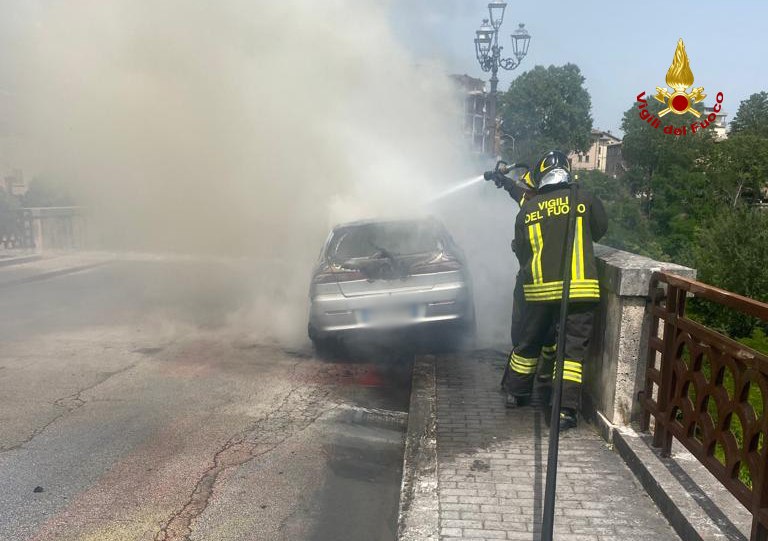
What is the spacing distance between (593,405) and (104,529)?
10.3 feet

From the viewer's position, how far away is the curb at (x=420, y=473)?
335 cm

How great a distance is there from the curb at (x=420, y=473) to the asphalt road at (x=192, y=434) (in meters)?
0.17

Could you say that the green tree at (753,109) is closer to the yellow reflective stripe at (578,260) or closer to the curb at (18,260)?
the curb at (18,260)

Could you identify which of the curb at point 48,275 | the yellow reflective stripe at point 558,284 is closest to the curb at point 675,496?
the yellow reflective stripe at point 558,284

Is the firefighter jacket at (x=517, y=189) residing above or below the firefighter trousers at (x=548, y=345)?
above

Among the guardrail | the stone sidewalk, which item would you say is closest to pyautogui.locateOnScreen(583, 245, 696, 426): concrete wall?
the guardrail

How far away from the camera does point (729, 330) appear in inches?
316

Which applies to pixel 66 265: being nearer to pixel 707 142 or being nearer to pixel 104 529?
pixel 104 529

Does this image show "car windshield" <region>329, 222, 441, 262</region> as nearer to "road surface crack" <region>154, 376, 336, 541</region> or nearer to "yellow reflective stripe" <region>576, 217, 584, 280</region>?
"road surface crack" <region>154, 376, 336, 541</region>

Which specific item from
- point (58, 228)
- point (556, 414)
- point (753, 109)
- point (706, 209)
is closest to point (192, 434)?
point (556, 414)

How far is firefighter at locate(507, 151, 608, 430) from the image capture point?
4434 mm

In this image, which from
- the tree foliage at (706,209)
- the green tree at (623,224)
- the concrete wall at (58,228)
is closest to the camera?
the tree foliage at (706,209)

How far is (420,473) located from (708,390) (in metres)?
1.64

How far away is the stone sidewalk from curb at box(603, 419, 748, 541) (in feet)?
0.20
